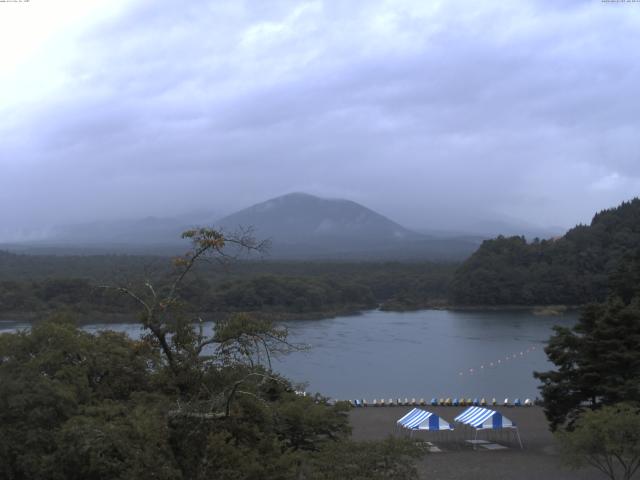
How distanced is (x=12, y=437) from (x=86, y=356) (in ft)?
4.23

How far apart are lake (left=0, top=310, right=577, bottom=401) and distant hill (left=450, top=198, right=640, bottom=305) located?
3233 mm

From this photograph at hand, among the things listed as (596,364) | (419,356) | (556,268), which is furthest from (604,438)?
(556,268)

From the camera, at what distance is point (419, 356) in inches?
890

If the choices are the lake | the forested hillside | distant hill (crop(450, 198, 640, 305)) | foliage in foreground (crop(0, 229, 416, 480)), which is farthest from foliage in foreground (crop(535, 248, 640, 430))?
distant hill (crop(450, 198, 640, 305))

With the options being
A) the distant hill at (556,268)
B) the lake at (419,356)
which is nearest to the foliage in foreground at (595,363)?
the lake at (419,356)

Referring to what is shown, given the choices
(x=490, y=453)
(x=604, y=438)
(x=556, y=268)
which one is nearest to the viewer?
(x=604, y=438)

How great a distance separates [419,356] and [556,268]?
56.9ft

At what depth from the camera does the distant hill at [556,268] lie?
35812 mm

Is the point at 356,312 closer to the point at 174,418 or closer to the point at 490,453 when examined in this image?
the point at 490,453

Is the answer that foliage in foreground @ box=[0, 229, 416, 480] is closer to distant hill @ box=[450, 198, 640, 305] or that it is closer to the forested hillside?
the forested hillside

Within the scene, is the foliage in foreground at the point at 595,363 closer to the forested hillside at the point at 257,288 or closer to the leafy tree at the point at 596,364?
the leafy tree at the point at 596,364

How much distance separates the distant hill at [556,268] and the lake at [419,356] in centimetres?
323

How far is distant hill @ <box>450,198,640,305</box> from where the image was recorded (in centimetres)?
3581

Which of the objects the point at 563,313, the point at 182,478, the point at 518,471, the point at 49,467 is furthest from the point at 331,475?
the point at 563,313
